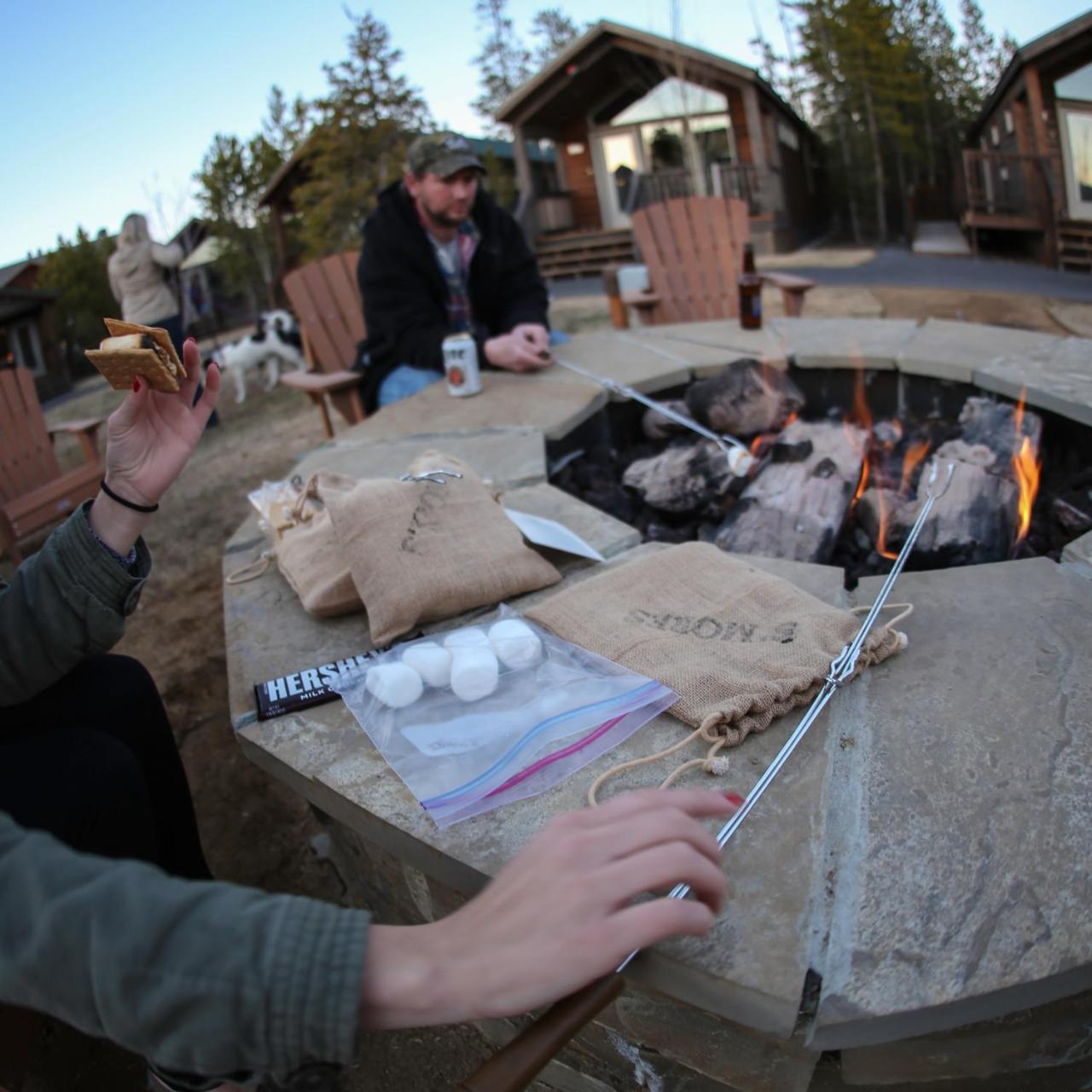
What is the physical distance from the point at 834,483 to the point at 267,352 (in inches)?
349

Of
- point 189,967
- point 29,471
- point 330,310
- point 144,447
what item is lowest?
point 189,967

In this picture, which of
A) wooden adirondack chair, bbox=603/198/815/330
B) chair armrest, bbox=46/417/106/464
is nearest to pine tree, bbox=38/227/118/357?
chair armrest, bbox=46/417/106/464

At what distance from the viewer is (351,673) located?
4.93 feet

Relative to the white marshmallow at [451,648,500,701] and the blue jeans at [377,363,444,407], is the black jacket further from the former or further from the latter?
the white marshmallow at [451,648,500,701]

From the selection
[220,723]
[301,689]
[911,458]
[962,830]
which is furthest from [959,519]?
[220,723]

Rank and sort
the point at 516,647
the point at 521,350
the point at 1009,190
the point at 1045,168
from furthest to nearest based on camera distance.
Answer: the point at 1009,190, the point at 1045,168, the point at 521,350, the point at 516,647

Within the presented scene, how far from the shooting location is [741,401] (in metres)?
2.77

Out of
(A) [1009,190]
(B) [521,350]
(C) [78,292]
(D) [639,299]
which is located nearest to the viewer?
(B) [521,350]

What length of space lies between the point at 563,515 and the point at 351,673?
32.9 inches

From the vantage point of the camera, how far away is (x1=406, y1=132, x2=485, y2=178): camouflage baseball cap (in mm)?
3445

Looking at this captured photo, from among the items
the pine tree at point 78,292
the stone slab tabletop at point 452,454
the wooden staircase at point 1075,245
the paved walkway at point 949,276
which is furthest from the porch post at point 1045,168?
the pine tree at point 78,292

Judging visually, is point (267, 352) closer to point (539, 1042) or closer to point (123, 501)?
point (123, 501)

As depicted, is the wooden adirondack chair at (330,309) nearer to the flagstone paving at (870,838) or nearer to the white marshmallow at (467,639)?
the flagstone paving at (870,838)

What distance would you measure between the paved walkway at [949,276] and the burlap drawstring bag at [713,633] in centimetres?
879
